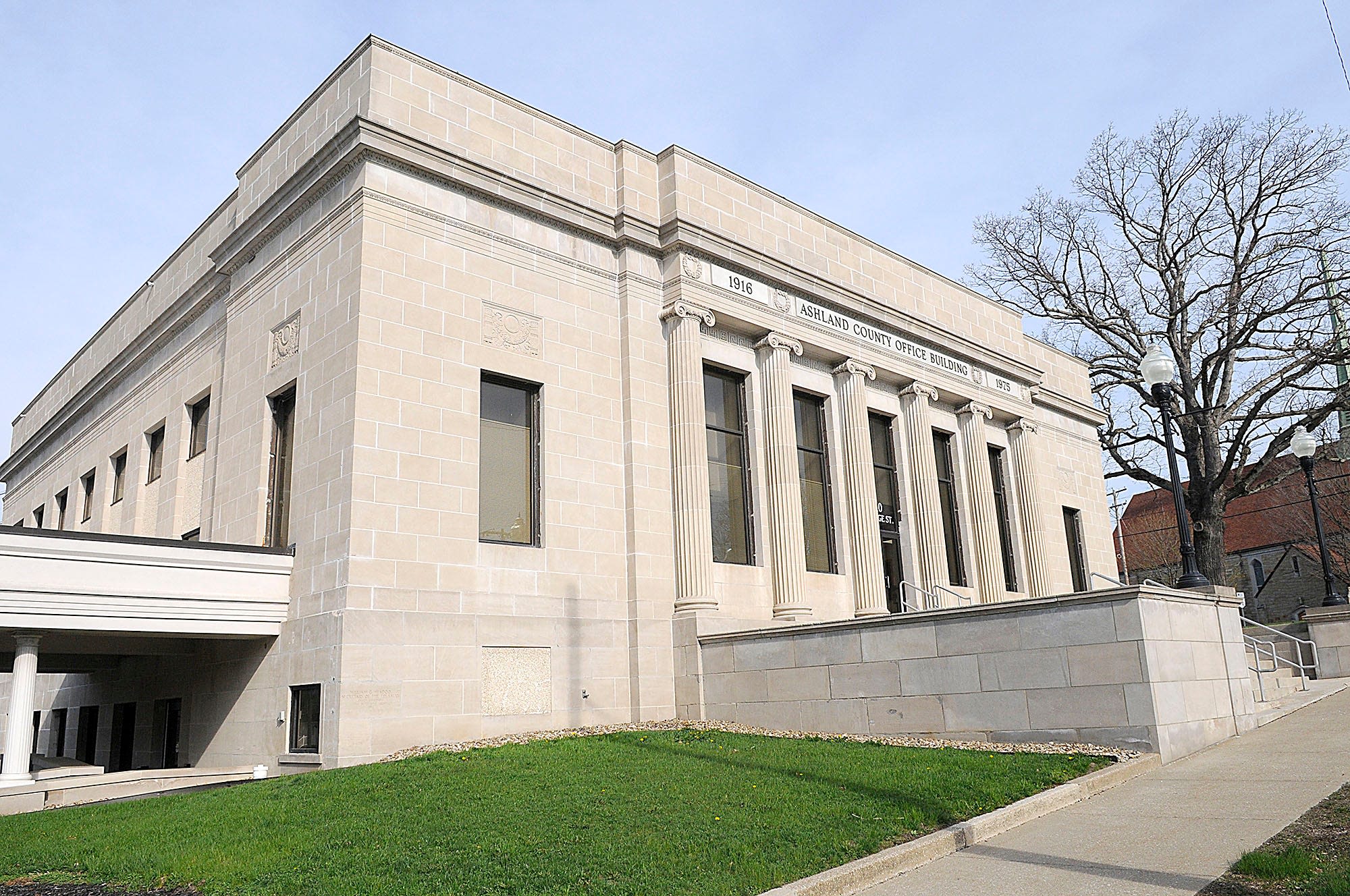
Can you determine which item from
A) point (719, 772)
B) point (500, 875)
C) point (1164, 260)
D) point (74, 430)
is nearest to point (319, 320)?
point (719, 772)

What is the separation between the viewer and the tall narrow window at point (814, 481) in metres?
24.4

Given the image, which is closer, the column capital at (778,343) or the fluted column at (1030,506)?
the column capital at (778,343)

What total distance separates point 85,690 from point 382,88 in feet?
59.0

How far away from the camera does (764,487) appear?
75.7 ft

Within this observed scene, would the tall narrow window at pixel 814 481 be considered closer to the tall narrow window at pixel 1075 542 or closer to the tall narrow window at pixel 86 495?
the tall narrow window at pixel 1075 542

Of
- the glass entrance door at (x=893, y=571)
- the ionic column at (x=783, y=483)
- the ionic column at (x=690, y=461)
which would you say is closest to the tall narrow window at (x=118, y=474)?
the ionic column at (x=690, y=461)

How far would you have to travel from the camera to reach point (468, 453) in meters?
18.7

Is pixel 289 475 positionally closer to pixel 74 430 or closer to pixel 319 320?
pixel 319 320

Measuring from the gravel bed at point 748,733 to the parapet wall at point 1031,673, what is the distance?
0.20 metres

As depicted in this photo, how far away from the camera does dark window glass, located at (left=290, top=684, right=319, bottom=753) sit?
16766 mm

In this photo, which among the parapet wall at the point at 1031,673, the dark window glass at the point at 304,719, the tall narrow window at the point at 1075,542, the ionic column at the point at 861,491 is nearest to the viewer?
the parapet wall at the point at 1031,673

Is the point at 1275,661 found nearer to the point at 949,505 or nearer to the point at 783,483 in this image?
the point at 949,505

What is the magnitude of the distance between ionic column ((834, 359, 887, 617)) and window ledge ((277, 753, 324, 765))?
12.7 metres

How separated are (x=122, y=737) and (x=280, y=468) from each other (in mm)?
9323
